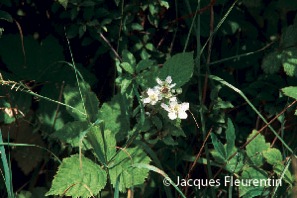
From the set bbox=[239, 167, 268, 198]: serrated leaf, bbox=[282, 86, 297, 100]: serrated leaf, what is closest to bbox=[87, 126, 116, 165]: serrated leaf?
bbox=[239, 167, 268, 198]: serrated leaf

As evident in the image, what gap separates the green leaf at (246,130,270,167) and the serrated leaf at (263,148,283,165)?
0.14 ft

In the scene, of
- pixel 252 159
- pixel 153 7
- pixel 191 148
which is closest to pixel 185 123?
pixel 191 148

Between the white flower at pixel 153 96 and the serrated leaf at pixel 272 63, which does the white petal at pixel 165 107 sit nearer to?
the white flower at pixel 153 96

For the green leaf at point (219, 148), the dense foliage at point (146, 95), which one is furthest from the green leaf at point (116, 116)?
the green leaf at point (219, 148)

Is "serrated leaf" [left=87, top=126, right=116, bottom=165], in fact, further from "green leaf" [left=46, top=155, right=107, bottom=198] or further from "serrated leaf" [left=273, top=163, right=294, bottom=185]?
"serrated leaf" [left=273, top=163, right=294, bottom=185]

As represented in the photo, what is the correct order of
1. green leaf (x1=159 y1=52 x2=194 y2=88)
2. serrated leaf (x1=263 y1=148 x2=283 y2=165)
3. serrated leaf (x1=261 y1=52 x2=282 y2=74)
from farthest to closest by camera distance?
serrated leaf (x1=261 y1=52 x2=282 y2=74)
serrated leaf (x1=263 y1=148 x2=283 y2=165)
green leaf (x1=159 y1=52 x2=194 y2=88)

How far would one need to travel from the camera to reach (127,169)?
172 cm

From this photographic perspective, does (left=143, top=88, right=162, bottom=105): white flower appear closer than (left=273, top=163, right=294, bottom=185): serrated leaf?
Yes

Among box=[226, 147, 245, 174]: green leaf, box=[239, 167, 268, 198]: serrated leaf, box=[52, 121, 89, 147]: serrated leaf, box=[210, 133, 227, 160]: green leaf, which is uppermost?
box=[52, 121, 89, 147]: serrated leaf

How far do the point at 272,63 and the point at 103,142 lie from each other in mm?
738

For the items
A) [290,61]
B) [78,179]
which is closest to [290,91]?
[290,61]

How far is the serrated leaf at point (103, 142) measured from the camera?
5.63ft

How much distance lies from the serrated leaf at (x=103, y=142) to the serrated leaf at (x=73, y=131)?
0.09m

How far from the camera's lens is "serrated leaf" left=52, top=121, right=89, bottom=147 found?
1.84 metres
